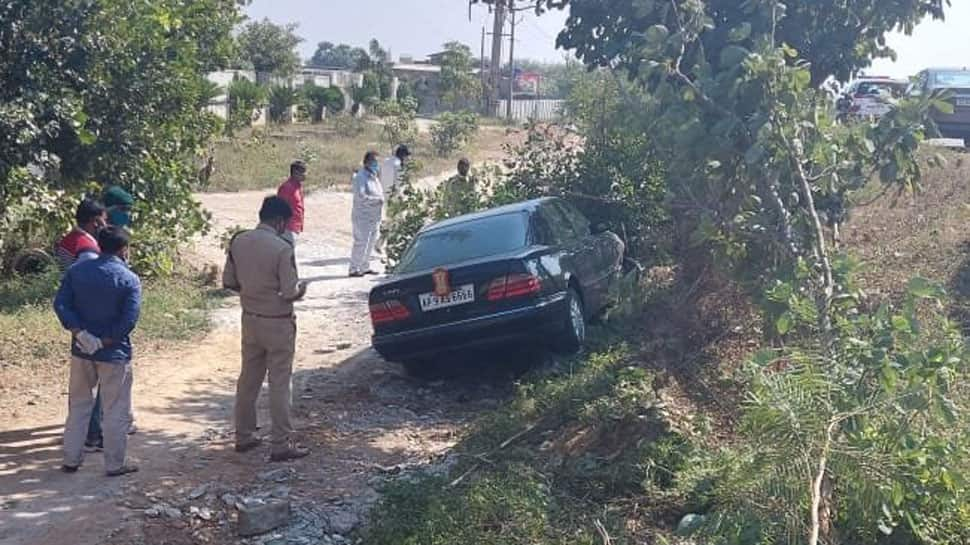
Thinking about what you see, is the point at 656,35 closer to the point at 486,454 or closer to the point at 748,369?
the point at 748,369

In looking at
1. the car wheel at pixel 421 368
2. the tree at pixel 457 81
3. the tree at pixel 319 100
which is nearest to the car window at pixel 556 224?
the car wheel at pixel 421 368

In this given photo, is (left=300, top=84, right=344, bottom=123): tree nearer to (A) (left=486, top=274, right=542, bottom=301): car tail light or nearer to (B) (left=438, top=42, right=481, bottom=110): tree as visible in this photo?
(B) (left=438, top=42, right=481, bottom=110): tree

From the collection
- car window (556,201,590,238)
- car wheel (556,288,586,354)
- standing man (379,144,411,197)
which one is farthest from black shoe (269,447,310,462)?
standing man (379,144,411,197)

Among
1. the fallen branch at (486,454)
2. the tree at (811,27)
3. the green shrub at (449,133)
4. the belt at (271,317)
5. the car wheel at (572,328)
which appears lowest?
the fallen branch at (486,454)

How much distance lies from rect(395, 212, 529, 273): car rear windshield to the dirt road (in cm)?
109

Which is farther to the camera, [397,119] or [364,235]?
[397,119]

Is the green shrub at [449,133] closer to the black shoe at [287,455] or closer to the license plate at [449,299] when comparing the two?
the license plate at [449,299]

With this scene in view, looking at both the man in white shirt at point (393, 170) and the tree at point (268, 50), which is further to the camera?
the tree at point (268, 50)

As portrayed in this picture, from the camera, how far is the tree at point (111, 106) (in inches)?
350

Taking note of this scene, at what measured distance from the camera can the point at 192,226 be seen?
12.6 meters

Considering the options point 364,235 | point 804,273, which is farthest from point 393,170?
point 804,273

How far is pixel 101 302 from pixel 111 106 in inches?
186

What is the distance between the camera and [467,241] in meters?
8.97

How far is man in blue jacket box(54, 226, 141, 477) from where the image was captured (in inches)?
252
